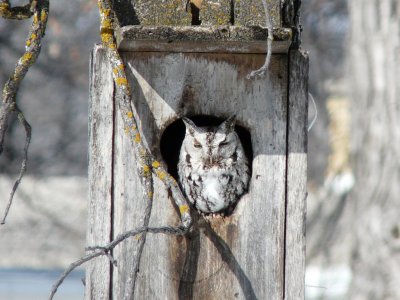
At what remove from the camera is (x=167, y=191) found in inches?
108

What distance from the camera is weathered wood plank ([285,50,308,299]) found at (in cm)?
272

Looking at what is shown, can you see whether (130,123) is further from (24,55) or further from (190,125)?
(190,125)

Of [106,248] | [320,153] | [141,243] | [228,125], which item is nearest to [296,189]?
[228,125]

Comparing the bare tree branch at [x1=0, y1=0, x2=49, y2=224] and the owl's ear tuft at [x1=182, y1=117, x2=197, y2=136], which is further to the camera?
the owl's ear tuft at [x1=182, y1=117, x2=197, y2=136]

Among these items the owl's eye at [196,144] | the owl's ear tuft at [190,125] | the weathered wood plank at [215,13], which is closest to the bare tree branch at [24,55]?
the weathered wood plank at [215,13]

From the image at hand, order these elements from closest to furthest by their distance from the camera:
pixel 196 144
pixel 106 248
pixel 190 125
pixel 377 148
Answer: pixel 106 248, pixel 190 125, pixel 196 144, pixel 377 148

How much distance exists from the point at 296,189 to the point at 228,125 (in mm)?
287

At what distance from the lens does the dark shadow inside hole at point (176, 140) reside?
10.1ft

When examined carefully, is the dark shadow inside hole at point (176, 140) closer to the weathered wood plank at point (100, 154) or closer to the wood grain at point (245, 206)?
the wood grain at point (245, 206)

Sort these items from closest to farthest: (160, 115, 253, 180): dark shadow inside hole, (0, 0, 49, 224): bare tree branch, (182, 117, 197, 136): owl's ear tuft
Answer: (0, 0, 49, 224): bare tree branch < (182, 117, 197, 136): owl's ear tuft < (160, 115, 253, 180): dark shadow inside hole

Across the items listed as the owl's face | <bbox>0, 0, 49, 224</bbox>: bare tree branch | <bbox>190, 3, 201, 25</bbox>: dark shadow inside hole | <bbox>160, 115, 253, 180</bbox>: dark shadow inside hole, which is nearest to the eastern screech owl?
the owl's face

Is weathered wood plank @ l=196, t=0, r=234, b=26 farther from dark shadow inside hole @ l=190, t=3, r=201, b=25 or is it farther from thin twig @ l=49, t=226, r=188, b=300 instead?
thin twig @ l=49, t=226, r=188, b=300

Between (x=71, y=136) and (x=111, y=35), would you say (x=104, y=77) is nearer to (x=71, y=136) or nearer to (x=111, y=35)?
(x=111, y=35)

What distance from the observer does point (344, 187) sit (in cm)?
668
